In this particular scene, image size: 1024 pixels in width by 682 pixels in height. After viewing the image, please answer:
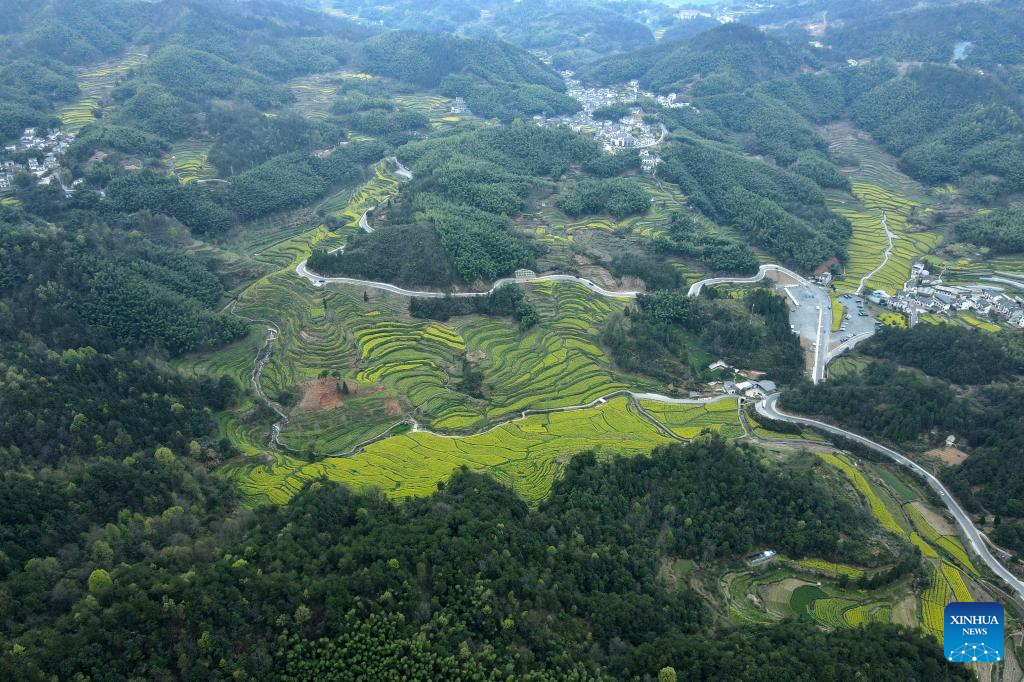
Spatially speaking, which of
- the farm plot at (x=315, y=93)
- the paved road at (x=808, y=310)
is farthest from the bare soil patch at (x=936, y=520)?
the farm plot at (x=315, y=93)

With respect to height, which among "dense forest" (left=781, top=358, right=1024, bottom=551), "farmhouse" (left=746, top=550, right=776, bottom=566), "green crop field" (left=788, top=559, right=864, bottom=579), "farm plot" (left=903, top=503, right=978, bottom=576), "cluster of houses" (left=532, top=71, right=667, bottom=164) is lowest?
"farmhouse" (left=746, top=550, right=776, bottom=566)

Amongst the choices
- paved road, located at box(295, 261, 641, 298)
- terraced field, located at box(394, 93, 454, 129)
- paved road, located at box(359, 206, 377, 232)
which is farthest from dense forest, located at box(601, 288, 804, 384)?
terraced field, located at box(394, 93, 454, 129)

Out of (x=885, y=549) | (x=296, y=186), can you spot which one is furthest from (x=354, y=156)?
(x=885, y=549)

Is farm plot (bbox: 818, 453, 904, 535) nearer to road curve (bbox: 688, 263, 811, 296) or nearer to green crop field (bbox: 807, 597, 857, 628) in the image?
green crop field (bbox: 807, 597, 857, 628)

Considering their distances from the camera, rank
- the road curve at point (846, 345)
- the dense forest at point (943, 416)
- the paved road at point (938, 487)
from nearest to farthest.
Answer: the paved road at point (938, 487)
the dense forest at point (943, 416)
the road curve at point (846, 345)

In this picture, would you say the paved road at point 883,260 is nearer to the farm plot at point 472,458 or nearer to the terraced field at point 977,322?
the terraced field at point 977,322

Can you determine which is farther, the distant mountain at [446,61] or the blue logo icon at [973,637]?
the distant mountain at [446,61]
